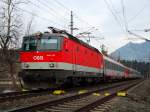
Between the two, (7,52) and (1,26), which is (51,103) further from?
(1,26)

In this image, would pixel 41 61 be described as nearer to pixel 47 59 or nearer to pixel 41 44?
pixel 47 59

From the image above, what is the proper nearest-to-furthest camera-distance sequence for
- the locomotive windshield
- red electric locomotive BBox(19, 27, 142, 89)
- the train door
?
red electric locomotive BBox(19, 27, 142, 89) < the locomotive windshield < the train door

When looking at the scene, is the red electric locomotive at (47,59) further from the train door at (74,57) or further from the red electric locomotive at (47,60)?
the train door at (74,57)

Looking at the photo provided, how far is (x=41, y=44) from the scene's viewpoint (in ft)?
63.4

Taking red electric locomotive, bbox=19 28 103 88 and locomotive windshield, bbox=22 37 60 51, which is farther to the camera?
locomotive windshield, bbox=22 37 60 51

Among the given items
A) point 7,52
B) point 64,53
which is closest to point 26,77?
point 64,53

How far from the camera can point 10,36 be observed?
27406 mm

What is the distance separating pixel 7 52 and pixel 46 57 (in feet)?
28.6

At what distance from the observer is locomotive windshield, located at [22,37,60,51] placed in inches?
749

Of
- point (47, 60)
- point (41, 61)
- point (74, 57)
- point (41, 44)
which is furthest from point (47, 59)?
point (74, 57)

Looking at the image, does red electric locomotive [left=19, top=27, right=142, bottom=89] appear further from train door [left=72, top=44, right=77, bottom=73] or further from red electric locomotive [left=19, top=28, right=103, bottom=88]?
train door [left=72, top=44, right=77, bottom=73]

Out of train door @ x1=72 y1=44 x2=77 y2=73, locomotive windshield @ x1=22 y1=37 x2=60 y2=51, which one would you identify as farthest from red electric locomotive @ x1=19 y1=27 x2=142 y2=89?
train door @ x1=72 y1=44 x2=77 y2=73

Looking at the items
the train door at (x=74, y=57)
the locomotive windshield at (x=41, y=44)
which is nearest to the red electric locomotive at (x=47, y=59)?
the locomotive windshield at (x=41, y=44)

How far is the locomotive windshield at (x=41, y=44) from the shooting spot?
19031 millimetres
